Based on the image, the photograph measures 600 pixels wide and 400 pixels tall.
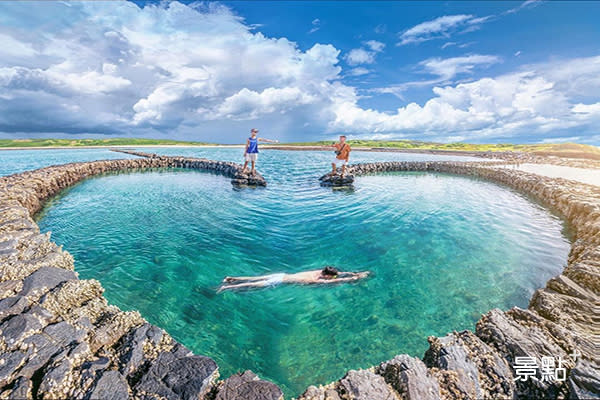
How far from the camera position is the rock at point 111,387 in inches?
110

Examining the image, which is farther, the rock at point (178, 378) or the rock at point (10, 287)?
the rock at point (10, 287)

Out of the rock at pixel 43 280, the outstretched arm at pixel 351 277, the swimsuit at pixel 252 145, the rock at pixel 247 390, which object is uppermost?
the swimsuit at pixel 252 145

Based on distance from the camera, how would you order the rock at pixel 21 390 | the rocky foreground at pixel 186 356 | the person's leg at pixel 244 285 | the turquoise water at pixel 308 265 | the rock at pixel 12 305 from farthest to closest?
the person's leg at pixel 244 285, the turquoise water at pixel 308 265, the rock at pixel 12 305, the rocky foreground at pixel 186 356, the rock at pixel 21 390

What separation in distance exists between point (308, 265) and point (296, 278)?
3.55 feet

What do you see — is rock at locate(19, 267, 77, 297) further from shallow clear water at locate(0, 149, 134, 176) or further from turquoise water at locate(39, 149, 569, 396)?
shallow clear water at locate(0, 149, 134, 176)

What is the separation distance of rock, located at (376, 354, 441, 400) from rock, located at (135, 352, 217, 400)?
229 cm

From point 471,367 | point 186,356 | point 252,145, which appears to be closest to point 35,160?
point 252,145

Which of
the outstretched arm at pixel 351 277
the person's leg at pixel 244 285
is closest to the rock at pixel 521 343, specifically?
the outstretched arm at pixel 351 277

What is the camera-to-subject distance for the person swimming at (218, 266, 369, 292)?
7.46 metres

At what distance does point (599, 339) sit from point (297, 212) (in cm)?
1196

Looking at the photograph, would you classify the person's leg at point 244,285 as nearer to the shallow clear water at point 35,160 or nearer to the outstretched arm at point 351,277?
the outstretched arm at point 351,277

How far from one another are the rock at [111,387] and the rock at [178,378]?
5.8 inches

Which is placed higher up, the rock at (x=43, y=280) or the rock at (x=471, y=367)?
the rock at (x=43, y=280)

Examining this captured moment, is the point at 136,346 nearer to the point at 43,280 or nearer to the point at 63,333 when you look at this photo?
the point at 63,333
